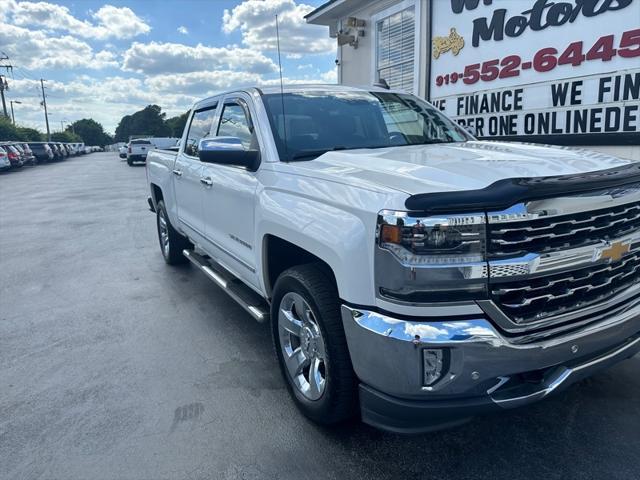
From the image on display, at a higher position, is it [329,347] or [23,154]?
[23,154]

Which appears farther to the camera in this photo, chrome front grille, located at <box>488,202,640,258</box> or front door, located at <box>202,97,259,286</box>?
front door, located at <box>202,97,259,286</box>

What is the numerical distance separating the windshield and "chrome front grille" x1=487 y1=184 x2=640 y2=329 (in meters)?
1.57

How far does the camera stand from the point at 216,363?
375cm

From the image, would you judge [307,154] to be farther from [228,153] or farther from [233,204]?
[233,204]

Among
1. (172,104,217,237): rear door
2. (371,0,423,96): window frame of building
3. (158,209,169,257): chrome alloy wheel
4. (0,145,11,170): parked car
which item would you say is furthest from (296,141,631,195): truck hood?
(0,145,11,170): parked car

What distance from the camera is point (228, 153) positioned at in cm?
322

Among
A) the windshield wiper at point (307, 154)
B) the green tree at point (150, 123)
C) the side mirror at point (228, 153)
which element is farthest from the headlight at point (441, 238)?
the green tree at point (150, 123)

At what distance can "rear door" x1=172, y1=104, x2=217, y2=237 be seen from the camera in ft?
15.4

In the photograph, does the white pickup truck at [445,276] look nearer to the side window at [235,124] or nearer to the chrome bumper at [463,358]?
the chrome bumper at [463,358]

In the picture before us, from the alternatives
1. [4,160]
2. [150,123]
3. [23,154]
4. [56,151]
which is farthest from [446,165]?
[150,123]

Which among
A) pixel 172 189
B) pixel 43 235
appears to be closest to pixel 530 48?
pixel 172 189

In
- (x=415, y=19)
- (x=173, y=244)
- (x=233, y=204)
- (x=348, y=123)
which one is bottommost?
(x=173, y=244)

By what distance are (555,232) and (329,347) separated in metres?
1.17

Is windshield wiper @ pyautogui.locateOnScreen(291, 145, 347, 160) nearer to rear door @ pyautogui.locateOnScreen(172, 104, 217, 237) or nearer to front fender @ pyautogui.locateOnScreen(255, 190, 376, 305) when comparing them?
front fender @ pyautogui.locateOnScreen(255, 190, 376, 305)
